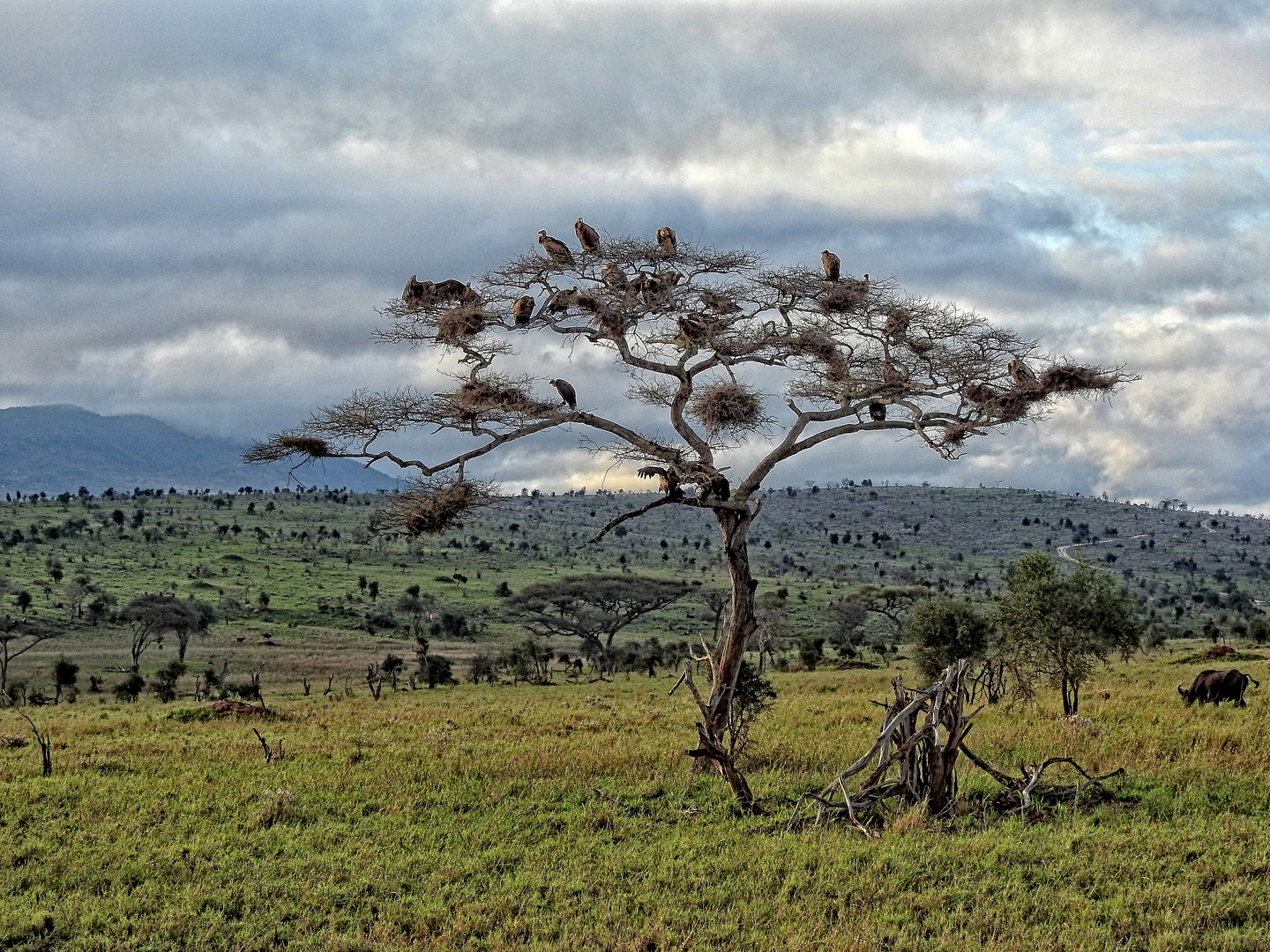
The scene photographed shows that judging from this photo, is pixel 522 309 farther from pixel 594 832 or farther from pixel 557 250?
pixel 594 832

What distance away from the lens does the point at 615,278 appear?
1546 centimetres

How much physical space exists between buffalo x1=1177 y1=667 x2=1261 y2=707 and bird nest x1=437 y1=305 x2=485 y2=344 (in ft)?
56.2

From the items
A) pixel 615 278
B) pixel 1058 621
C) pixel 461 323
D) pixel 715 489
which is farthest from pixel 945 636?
pixel 461 323

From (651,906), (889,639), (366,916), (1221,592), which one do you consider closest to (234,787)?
(366,916)

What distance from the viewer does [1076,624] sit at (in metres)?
24.6

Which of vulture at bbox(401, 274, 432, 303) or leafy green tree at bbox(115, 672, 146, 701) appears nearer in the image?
vulture at bbox(401, 274, 432, 303)

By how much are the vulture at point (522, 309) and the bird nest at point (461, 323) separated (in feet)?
1.65

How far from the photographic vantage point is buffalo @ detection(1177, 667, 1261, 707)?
854 inches

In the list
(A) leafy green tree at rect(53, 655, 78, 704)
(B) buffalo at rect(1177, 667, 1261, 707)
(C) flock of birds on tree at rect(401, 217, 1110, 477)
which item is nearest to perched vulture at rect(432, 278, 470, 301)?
(C) flock of birds on tree at rect(401, 217, 1110, 477)

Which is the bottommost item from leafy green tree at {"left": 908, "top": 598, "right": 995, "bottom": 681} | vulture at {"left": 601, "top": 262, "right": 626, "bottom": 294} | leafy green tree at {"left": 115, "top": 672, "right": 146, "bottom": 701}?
leafy green tree at {"left": 115, "top": 672, "right": 146, "bottom": 701}

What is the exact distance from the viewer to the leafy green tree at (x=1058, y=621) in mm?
23672

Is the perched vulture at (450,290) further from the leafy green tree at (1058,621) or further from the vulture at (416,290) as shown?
the leafy green tree at (1058,621)

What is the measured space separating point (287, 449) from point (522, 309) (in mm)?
3957

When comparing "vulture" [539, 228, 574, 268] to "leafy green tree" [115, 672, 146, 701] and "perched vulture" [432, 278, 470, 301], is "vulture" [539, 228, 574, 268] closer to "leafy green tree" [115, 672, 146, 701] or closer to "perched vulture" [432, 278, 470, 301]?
"perched vulture" [432, 278, 470, 301]
